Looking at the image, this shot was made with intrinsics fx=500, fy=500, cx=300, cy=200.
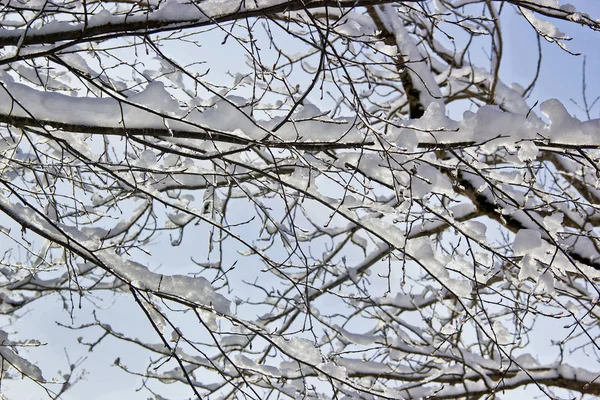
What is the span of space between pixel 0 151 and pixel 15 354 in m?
1.13

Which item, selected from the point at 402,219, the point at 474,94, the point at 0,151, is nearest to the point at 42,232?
the point at 0,151

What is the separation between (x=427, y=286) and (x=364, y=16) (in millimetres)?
2662

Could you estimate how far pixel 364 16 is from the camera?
4.04 m

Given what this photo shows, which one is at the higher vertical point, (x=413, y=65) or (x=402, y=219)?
(x=413, y=65)

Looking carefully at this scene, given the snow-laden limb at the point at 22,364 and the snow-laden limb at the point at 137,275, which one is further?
the snow-laden limb at the point at 22,364

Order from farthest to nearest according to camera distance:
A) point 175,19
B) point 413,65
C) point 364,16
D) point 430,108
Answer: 1. point 364,16
2. point 413,65
3. point 430,108
4. point 175,19

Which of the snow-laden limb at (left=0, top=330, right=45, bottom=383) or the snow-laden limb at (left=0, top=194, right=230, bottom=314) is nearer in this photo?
the snow-laden limb at (left=0, top=194, right=230, bottom=314)

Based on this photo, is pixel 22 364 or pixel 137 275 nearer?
pixel 137 275

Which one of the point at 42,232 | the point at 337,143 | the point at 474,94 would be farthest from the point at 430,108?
the point at 474,94

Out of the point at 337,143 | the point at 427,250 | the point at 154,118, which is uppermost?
the point at 154,118

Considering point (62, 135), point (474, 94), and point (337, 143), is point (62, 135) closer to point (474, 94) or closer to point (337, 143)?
point (337, 143)

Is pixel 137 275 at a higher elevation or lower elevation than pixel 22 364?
higher

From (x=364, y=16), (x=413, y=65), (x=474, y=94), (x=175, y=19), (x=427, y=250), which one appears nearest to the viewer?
(x=175, y=19)

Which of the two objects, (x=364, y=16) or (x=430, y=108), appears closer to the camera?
(x=430, y=108)
